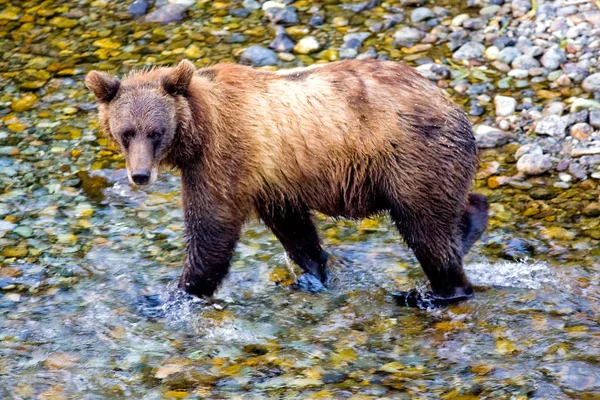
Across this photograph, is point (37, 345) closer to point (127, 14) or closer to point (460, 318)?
point (460, 318)

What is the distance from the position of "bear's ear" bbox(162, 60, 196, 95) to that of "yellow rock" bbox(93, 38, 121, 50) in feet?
16.5

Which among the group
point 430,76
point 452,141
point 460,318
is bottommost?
point 460,318

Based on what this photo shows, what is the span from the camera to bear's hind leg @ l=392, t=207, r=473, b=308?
714 centimetres

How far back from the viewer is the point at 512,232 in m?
8.52

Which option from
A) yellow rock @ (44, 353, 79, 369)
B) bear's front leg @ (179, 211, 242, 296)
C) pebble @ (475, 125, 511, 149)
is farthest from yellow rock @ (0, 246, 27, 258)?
pebble @ (475, 125, 511, 149)

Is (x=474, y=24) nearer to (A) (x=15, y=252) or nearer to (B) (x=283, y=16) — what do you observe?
(B) (x=283, y=16)

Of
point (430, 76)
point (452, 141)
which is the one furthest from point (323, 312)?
point (430, 76)

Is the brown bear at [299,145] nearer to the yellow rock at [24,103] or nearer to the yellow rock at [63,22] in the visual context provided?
the yellow rock at [24,103]

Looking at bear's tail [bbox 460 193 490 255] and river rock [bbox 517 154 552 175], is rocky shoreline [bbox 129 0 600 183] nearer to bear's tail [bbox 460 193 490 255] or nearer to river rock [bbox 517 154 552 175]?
river rock [bbox 517 154 552 175]

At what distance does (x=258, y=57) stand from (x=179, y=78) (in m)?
4.36

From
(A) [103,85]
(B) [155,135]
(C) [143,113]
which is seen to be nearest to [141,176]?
(B) [155,135]

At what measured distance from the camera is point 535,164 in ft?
30.1

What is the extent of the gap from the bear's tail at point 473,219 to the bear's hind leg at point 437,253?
0.34 metres

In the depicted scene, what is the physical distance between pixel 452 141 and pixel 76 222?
3751mm
